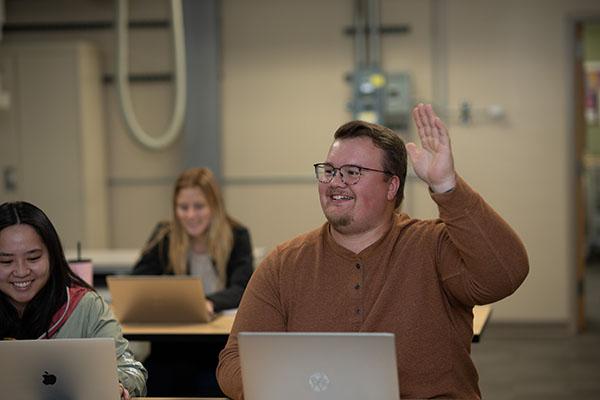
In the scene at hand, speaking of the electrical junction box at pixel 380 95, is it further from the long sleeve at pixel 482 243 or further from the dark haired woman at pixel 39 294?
the long sleeve at pixel 482 243

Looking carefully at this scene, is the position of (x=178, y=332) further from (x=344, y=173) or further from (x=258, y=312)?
(x=344, y=173)

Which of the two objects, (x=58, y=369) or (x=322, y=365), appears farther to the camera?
(x=58, y=369)

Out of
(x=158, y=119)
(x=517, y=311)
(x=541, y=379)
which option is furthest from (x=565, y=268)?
(x=158, y=119)

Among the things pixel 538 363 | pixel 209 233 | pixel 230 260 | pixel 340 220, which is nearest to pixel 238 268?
pixel 230 260

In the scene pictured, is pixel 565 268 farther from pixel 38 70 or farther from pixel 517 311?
pixel 38 70

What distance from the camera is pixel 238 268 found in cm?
370

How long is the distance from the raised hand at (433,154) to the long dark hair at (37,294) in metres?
0.96

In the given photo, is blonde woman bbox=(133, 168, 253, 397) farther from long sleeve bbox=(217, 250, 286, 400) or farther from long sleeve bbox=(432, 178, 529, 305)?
long sleeve bbox=(432, 178, 529, 305)

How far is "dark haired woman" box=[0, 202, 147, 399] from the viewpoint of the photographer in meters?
2.30

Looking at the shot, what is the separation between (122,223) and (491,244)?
4626 mm

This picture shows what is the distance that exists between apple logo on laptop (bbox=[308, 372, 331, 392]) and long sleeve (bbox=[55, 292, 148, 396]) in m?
0.69

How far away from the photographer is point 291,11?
606 centimetres

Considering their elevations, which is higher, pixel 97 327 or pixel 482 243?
pixel 482 243

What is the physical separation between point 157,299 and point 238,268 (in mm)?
588
